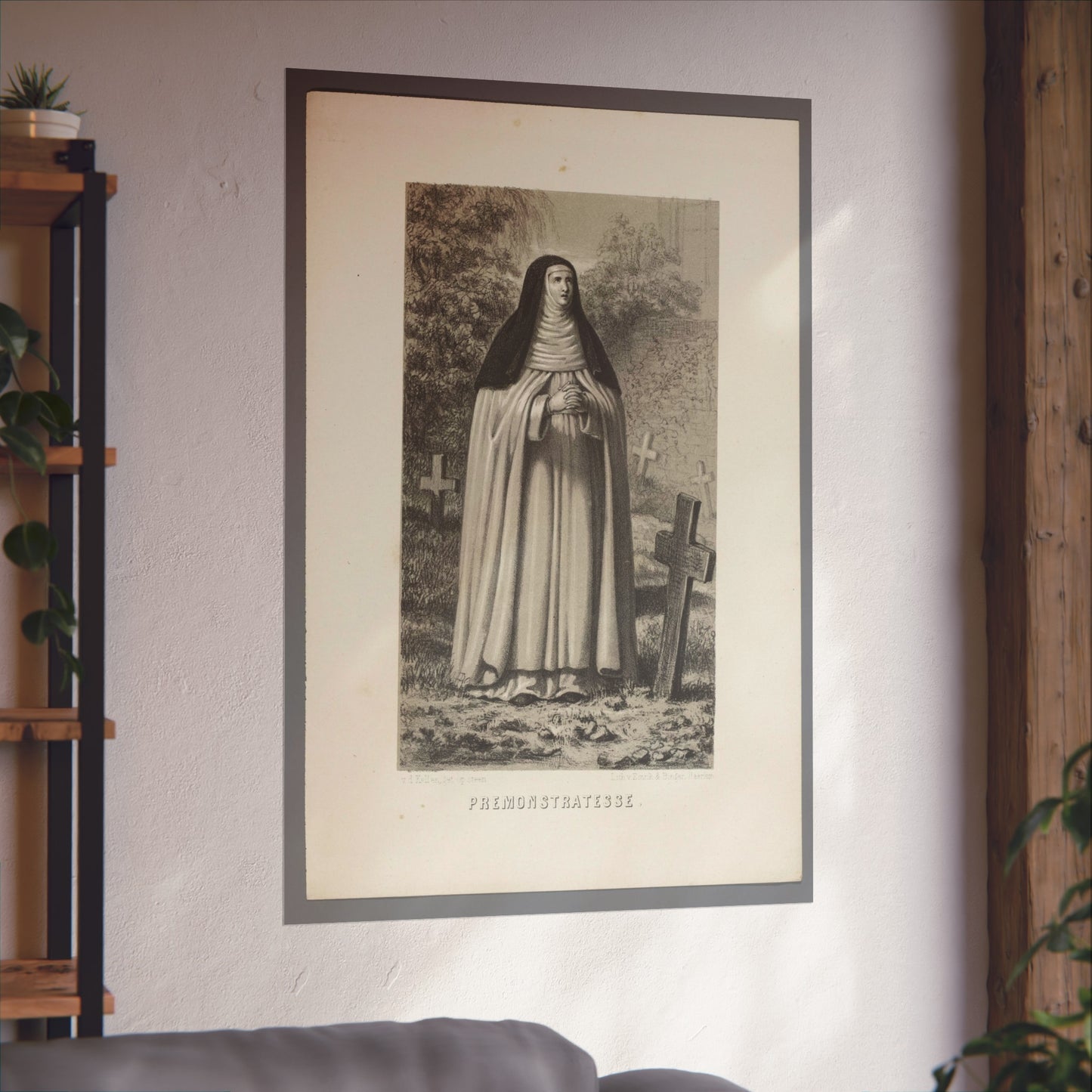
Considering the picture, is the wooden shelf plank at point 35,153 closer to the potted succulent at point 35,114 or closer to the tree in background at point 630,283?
the potted succulent at point 35,114

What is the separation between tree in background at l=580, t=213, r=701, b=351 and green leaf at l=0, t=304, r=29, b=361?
1.01m

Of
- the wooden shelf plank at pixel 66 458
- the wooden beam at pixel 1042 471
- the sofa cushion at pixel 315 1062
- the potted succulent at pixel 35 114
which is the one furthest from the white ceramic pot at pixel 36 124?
the wooden beam at pixel 1042 471

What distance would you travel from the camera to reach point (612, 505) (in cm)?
222

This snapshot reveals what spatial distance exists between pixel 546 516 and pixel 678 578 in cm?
30

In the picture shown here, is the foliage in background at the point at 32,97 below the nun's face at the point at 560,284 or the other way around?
the other way around

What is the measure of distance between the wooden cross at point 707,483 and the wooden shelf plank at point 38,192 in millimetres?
1181

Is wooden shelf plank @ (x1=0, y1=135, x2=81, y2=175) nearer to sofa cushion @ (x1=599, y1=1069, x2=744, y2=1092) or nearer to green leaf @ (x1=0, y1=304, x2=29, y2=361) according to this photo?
green leaf @ (x1=0, y1=304, x2=29, y2=361)

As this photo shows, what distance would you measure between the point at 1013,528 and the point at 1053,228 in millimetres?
614

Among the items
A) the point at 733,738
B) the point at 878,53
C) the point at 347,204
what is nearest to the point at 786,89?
the point at 878,53

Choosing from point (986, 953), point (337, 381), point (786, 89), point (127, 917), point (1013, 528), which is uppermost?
point (786, 89)

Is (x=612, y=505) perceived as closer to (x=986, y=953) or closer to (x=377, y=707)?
(x=377, y=707)

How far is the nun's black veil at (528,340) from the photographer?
2182 millimetres

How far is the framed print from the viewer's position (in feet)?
6.95

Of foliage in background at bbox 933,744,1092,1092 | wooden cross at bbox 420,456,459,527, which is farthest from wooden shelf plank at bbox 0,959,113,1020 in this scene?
foliage in background at bbox 933,744,1092,1092
